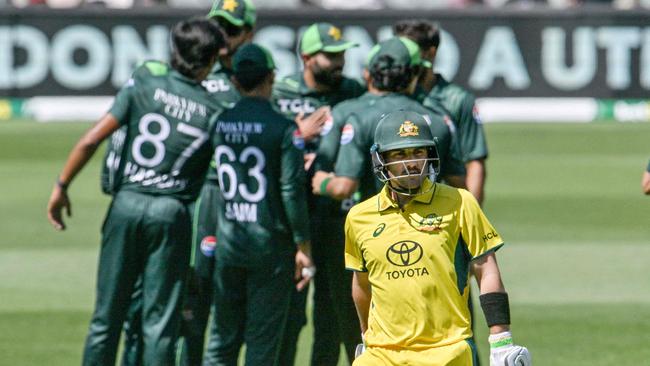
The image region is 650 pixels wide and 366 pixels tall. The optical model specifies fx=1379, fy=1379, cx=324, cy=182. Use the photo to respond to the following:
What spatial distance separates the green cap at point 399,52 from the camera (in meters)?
7.83

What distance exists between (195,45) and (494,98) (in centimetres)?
1634

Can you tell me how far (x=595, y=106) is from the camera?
78.3 ft

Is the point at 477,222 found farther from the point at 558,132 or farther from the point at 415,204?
the point at 558,132

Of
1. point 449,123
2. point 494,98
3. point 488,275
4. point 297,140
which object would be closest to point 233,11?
point 297,140

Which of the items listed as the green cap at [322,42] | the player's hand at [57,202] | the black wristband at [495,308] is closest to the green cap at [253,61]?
the green cap at [322,42]

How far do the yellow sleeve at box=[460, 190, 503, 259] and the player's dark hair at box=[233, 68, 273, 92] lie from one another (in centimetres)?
208

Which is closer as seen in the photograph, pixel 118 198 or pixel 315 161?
pixel 118 198

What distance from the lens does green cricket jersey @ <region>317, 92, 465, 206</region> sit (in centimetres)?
781

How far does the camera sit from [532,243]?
14.6 meters

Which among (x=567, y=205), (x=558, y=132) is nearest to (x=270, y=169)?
(x=567, y=205)

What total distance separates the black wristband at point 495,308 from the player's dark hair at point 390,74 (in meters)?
2.23

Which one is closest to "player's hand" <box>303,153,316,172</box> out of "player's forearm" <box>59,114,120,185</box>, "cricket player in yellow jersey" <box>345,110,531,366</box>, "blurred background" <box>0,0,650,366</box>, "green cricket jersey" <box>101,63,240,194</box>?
"green cricket jersey" <box>101,63,240,194</box>

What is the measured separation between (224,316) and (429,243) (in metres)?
2.12

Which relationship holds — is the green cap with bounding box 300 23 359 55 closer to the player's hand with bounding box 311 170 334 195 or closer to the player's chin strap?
the player's hand with bounding box 311 170 334 195
